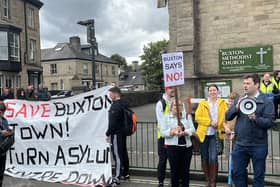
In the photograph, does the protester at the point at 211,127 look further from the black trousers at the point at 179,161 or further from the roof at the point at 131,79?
the roof at the point at 131,79

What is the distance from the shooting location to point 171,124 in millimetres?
5727

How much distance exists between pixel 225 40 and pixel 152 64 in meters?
56.5

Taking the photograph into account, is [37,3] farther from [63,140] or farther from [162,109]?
[162,109]

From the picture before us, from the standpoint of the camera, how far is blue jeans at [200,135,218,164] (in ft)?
20.5

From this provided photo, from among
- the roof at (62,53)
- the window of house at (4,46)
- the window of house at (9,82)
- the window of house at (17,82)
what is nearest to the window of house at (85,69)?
the roof at (62,53)

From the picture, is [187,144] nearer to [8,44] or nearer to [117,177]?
[117,177]

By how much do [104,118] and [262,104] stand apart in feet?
10.8

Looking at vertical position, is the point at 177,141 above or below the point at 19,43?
below

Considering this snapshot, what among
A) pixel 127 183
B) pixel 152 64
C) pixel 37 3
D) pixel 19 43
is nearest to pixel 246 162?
pixel 127 183

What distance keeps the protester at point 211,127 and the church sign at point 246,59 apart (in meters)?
9.63

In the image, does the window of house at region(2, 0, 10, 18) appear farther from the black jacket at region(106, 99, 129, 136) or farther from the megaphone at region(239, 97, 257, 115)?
the megaphone at region(239, 97, 257, 115)

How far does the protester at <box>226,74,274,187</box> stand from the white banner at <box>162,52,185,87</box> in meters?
0.94

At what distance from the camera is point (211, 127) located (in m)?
6.22

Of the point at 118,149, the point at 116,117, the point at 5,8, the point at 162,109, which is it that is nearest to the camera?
the point at 162,109
